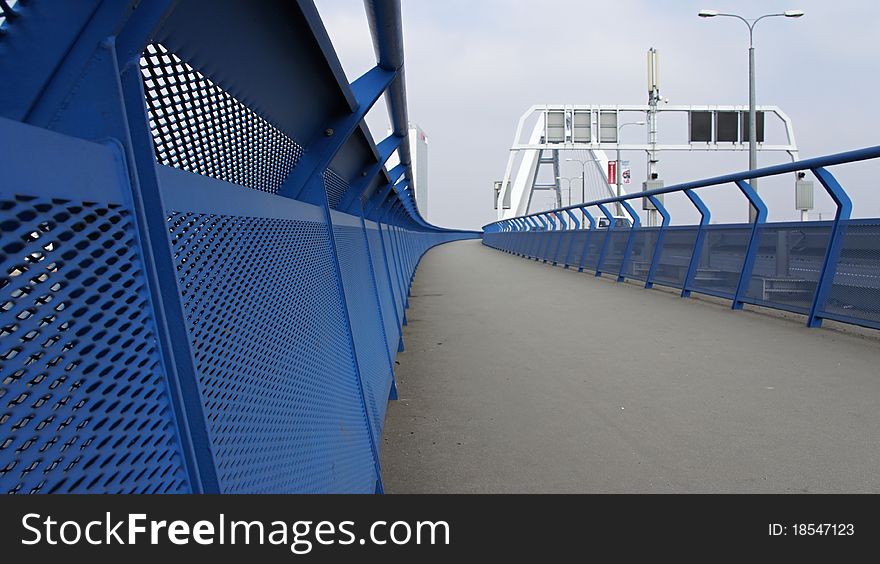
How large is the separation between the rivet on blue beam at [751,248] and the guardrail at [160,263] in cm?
721

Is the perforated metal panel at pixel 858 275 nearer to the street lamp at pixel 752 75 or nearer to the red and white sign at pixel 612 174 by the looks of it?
the street lamp at pixel 752 75

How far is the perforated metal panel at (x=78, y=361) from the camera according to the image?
878 millimetres

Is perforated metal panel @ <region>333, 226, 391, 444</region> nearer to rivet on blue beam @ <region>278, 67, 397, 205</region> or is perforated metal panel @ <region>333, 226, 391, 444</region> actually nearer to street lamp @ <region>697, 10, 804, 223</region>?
rivet on blue beam @ <region>278, 67, 397, 205</region>

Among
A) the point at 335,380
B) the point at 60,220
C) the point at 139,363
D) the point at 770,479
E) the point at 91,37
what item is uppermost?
the point at 91,37

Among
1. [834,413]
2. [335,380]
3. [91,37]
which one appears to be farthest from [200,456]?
[834,413]

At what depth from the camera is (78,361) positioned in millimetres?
994

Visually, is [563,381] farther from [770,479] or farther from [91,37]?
[91,37]

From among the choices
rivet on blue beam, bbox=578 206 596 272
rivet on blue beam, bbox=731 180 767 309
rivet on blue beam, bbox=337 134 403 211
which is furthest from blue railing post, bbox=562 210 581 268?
rivet on blue beam, bbox=337 134 403 211

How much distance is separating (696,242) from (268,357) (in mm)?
9486

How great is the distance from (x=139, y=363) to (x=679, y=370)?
15.8ft

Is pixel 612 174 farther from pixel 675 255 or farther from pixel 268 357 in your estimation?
pixel 268 357

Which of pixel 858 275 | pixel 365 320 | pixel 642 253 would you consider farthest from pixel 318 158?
pixel 642 253

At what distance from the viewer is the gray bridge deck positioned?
125 inches
